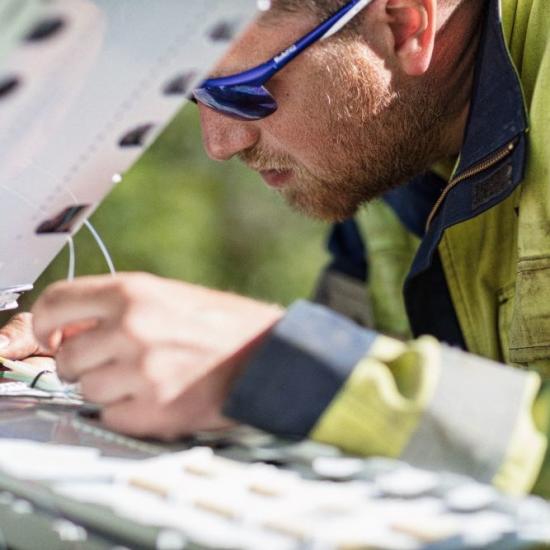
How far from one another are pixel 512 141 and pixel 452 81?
0.28 metres

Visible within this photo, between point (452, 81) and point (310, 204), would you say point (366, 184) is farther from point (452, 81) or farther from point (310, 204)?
point (452, 81)

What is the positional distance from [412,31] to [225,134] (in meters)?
0.36

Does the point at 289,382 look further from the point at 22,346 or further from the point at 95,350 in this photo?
the point at 22,346

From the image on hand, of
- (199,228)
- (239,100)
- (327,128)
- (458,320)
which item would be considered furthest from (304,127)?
(199,228)

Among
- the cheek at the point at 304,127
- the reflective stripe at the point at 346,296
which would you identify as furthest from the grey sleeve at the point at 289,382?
the reflective stripe at the point at 346,296

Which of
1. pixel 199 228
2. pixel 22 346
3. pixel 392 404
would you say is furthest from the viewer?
pixel 199 228

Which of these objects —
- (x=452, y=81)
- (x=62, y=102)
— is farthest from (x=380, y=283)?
(x=62, y=102)

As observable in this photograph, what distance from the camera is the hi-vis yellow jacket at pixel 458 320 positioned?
984 millimetres

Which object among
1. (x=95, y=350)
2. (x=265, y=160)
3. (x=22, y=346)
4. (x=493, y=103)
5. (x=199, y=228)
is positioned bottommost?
(x=199, y=228)

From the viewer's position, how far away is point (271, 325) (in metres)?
1.04

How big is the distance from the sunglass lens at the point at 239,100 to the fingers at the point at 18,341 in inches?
17.7

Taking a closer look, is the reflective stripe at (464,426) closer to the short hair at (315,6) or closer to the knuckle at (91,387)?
the knuckle at (91,387)

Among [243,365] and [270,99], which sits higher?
[270,99]

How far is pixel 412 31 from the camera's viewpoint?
1.74 meters
